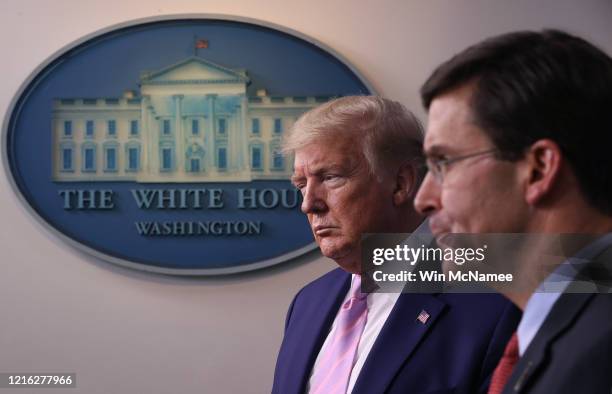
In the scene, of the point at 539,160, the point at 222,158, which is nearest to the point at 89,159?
the point at 222,158

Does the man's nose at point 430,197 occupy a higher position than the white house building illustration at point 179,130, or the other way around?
the white house building illustration at point 179,130

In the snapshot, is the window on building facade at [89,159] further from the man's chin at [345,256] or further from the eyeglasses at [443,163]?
the eyeglasses at [443,163]

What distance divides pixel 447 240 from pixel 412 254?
23.2 inches

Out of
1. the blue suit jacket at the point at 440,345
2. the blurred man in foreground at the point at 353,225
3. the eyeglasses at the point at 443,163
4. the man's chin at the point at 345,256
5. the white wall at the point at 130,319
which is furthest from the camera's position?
the white wall at the point at 130,319

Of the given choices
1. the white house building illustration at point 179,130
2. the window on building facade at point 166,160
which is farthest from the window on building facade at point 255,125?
the window on building facade at point 166,160

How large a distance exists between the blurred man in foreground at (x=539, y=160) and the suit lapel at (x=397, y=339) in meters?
0.48

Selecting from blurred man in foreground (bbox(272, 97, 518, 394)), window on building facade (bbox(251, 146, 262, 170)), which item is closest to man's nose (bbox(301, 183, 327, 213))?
blurred man in foreground (bbox(272, 97, 518, 394))

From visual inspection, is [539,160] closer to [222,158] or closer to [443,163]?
[443,163]

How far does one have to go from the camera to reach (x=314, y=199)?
158 centimetres

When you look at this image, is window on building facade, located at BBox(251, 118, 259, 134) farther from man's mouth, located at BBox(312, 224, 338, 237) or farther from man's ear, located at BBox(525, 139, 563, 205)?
man's ear, located at BBox(525, 139, 563, 205)

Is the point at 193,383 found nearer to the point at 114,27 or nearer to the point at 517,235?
the point at 114,27

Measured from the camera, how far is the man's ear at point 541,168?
0.80m

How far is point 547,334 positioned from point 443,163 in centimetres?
24

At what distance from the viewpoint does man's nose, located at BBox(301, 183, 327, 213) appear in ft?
5.16
